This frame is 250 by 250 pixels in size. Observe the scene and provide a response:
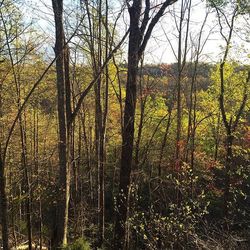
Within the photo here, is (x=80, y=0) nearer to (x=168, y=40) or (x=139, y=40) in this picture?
(x=139, y=40)

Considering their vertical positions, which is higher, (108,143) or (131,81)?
(131,81)

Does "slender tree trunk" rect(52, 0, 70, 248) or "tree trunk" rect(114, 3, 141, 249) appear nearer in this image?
"slender tree trunk" rect(52, 0, 70, 248)

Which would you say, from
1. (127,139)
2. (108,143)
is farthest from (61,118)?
(108,143)

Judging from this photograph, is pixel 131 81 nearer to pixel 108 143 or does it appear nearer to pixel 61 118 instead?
pixel 61 118

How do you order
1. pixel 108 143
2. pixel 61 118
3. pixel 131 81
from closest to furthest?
pixel 61 118, pixel 131 81, pixel 108 143

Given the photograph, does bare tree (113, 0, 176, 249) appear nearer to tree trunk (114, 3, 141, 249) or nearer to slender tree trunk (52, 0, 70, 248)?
tree trunk (114, 3, 141, 249)

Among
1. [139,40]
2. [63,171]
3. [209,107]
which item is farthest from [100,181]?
[209,107]

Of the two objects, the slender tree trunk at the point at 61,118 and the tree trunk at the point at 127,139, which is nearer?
the slender tree trunk at the point at 61,118

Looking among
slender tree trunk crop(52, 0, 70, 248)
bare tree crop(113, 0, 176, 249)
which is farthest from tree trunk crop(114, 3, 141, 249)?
slender tree trunk crop(52, 0, 70, 248)

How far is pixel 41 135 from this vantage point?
2052 cm

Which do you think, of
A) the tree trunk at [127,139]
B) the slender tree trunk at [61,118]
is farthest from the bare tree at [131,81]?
the slender tree trunk at [61,118]

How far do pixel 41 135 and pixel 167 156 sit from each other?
801cm

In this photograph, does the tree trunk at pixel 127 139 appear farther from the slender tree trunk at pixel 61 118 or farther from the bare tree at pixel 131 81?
the slender tree trunk at pixel 61 118

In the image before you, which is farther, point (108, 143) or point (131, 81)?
point (108, 143)
